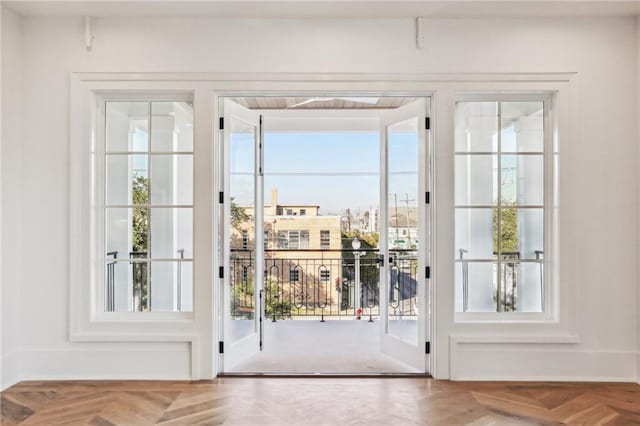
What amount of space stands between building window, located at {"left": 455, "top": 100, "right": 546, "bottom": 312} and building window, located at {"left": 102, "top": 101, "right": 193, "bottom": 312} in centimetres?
215

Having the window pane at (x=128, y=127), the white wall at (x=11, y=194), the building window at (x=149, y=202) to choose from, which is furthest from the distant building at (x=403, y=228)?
the white wall at (x=11, y=194)

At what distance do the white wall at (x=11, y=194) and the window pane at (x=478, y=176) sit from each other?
3.30 metres

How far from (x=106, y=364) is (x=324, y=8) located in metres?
3.03

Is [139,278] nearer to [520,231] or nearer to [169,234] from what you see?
[169,234]

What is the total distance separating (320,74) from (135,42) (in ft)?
4.55

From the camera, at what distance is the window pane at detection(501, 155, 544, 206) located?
3.09m

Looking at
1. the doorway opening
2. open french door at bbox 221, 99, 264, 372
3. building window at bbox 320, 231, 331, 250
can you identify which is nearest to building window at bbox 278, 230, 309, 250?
building window at bbox 320, 231, 331, 250

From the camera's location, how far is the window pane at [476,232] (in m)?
3.10

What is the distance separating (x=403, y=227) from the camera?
11.2 ft

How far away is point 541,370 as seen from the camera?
9.61 feet

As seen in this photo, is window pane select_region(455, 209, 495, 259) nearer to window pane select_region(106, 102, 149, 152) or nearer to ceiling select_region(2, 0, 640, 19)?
ceiling select_region(2, 0, 640, 19)

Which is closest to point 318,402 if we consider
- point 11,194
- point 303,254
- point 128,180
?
point 128,180

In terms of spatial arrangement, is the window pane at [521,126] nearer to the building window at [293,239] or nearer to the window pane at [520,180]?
the window pane at [520,180]

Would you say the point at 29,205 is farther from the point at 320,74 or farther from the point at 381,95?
the point at 381,95
